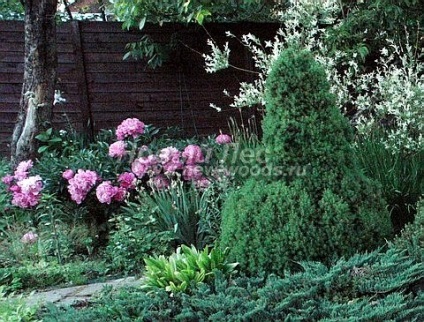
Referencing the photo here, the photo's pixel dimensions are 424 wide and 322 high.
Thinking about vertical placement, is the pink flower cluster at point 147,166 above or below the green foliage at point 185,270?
above

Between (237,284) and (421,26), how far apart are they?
393 cm

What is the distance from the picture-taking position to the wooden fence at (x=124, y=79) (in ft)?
21.8

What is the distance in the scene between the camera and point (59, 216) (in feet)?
15.4

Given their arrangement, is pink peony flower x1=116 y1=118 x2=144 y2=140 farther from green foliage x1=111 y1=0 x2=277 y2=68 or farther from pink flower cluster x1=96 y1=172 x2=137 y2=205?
green foliage x1=111 y1=0 x2=277 y2=68

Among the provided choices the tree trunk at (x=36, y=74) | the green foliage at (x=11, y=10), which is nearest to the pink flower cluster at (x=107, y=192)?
the tree trunk at (x=36, y=74)

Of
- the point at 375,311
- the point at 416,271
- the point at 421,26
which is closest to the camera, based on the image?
the point at 375,311

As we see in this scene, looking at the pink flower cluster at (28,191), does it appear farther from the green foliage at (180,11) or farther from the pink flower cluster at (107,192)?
the green foliage at (180,11)

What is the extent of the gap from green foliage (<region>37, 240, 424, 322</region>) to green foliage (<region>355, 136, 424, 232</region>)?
3.38 feet

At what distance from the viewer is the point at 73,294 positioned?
130 inches

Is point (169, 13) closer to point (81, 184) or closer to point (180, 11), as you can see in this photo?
point (180, 11)

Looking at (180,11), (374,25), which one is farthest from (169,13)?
(374,25)

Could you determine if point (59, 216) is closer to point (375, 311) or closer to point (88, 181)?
point (88, 181)

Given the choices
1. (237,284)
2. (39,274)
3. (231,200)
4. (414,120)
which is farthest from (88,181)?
(414,120)

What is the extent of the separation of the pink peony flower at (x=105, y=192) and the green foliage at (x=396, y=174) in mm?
1930
